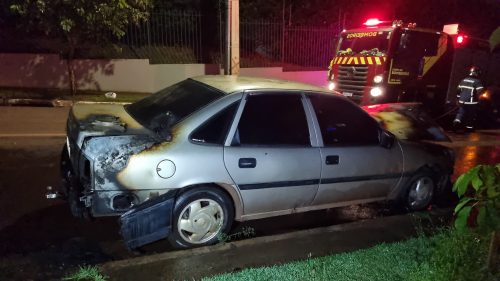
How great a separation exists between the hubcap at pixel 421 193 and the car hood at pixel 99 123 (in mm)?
3195

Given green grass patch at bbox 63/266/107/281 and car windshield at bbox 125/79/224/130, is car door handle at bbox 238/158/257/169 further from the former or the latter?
green grass patch at bbox 63/266/107/281

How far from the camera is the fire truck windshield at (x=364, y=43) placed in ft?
33.7

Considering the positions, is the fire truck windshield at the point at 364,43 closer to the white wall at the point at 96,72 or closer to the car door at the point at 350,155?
the white wall at the point at 96,72

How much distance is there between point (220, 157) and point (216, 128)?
27 cm

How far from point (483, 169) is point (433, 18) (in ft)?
60.4

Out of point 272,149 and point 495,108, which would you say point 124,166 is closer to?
point 272,149

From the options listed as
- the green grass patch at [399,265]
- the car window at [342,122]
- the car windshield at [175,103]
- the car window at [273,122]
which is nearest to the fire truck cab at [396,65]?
the car window at [342,122]

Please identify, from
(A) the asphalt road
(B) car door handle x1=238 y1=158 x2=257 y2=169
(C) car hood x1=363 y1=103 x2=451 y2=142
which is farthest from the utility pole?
(B) car door handle x1=238 y1=158 x2=257 y2=169

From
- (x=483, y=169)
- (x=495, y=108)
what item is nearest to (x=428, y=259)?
(x=483, y=169)

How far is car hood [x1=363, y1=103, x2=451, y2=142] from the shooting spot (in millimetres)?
5227

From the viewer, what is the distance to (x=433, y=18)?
18938mm

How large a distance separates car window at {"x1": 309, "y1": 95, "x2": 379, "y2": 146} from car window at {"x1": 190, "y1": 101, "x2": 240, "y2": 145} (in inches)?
36.4

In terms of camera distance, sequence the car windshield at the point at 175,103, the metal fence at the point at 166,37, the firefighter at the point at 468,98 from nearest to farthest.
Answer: the car windshield at the point at 175,103
the firefighter at the point at 468,98
the metal fence at the point at 166,37

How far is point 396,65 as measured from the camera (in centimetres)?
1018
